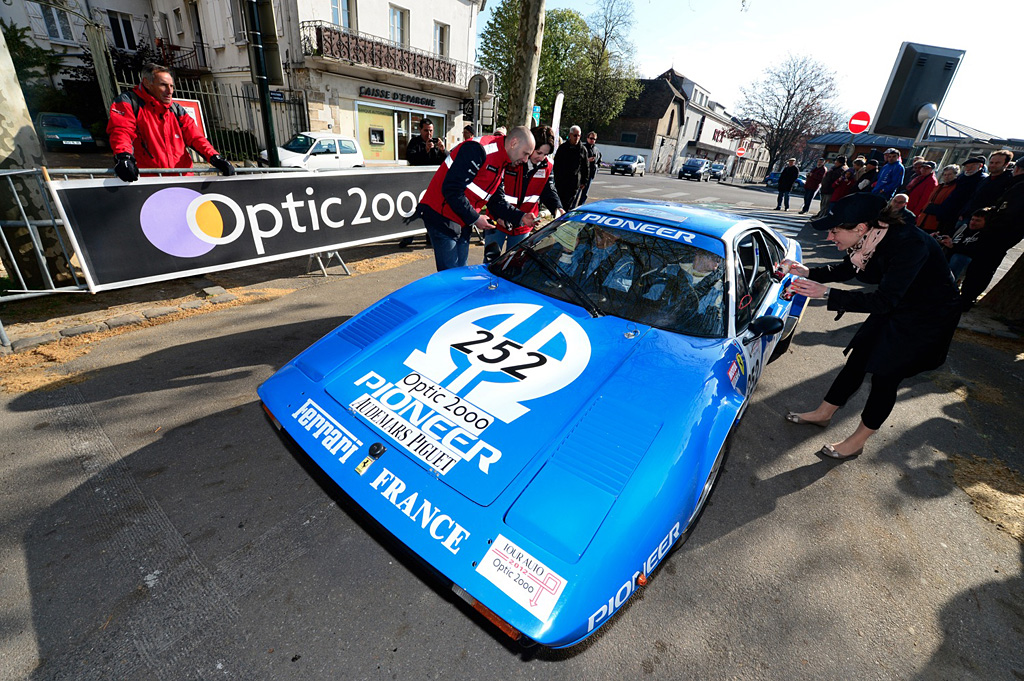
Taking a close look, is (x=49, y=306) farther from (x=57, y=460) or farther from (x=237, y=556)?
(x=237, y=556)

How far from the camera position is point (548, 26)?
36.2m

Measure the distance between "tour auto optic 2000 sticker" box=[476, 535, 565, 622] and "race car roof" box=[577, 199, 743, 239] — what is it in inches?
93.0

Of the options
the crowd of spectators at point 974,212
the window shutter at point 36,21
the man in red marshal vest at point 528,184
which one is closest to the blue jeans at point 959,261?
the crowd of spectators at point 974,212

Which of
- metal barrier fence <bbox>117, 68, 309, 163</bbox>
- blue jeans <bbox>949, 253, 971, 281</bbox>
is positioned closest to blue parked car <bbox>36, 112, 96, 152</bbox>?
metal barrier fence <bbox>117, 68, 309, 163</bbox>

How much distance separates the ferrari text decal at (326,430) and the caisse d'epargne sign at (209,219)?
3.52m

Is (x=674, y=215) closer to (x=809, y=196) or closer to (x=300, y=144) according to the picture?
(x=300, y=144)

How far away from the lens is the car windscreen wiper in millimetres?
2668

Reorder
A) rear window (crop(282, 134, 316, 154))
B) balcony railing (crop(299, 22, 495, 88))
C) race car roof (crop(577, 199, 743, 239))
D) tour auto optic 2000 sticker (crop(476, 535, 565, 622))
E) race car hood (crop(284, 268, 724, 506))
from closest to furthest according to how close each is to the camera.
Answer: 1. tour auto optic 2000 sticker (crop(476, 535, 565, 622))
2. race car hood (crop(284, 268, 724, 506))
3. race car roof (crop(577, 199, 743, 239))
4. rear window (crop(282, 134, 316, 154))
5. balcony railing (crop(299, 22, 495, 88))

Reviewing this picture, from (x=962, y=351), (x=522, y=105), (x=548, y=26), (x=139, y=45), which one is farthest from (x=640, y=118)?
(x=962, y=351)

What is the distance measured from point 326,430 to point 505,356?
92cm

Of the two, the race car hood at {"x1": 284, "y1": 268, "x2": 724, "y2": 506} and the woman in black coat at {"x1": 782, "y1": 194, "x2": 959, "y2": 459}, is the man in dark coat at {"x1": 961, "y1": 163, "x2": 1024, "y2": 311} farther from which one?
the race car hood at {"x1": 284, "y1": 268, "x2": 724, "y2": 506}

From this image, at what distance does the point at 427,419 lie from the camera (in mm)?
1931

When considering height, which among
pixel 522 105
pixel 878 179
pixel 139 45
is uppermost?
pixel 139 45

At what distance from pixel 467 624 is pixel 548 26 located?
44.0m
